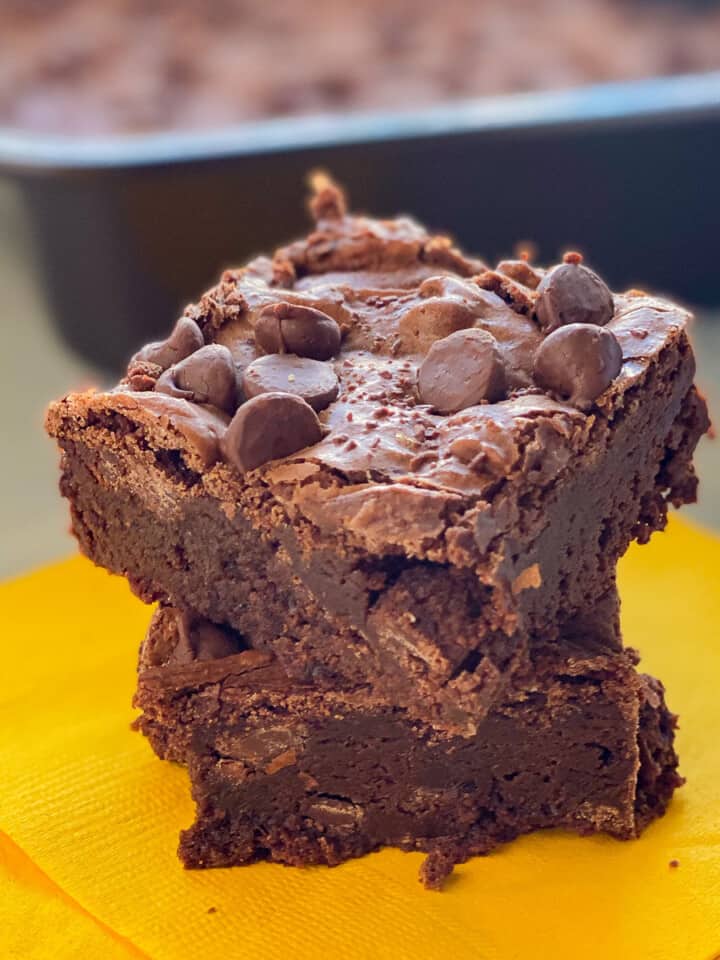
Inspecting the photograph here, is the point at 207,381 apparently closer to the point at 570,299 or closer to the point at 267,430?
the point at 267,430

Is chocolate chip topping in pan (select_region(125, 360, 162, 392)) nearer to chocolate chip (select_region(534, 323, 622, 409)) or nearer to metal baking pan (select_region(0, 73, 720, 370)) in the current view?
chocolate chip (select_region(534, 323, 622, 409))

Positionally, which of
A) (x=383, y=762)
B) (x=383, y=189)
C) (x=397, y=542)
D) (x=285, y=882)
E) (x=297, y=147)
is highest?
(x=397, y=542)

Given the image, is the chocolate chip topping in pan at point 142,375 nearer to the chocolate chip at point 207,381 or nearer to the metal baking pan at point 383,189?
the chocolate chip at point 207,381

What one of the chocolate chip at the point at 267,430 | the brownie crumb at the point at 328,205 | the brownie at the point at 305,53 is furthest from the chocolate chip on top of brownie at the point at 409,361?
the brownie at the point at 305,53

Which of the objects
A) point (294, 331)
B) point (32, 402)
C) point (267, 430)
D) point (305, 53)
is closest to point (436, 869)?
point (267, 430)

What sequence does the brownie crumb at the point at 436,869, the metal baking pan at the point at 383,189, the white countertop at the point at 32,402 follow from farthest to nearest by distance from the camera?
1. the metal baking pan at the point at 383,189
2. the white countertop at the point at 32,402
3. the brownie crumb at the point at 436,869

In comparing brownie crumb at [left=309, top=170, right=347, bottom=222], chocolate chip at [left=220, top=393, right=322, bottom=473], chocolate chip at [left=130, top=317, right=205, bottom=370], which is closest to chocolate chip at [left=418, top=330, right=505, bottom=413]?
chocolate chip at [left=220, top=393, right=322, bottom=473]

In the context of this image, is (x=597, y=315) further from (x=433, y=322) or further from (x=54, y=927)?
(x=54, y=927)
